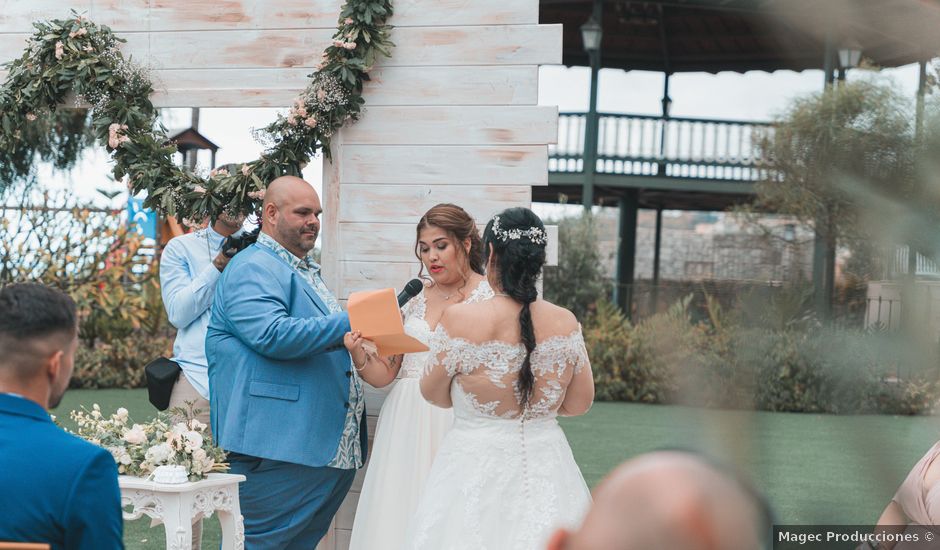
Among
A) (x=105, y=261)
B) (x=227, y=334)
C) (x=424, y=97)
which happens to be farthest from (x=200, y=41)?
(x=105, y=261)

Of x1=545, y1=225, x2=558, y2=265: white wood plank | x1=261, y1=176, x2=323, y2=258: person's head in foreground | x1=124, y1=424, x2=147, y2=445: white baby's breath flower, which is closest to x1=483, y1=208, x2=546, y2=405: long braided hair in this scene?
A: x1=545, y1=225, x2=558, y2=265: white wood plank

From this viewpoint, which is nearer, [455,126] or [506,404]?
[506,404]

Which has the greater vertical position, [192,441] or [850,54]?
[850,54]

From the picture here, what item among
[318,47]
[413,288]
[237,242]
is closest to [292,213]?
[237,242]

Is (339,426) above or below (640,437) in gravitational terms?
above

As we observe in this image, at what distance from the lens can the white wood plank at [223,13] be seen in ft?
14.5

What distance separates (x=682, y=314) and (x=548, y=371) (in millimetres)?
2855

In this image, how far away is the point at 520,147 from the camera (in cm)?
434

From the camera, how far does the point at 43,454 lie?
5.72 feet

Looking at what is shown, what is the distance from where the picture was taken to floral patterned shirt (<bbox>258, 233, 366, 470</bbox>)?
13.1 feet

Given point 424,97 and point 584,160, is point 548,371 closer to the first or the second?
point 424,97

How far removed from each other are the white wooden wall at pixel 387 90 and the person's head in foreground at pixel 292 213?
56cm

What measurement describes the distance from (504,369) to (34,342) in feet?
5.52

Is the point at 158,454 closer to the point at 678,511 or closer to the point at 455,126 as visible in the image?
the point at 455,126
